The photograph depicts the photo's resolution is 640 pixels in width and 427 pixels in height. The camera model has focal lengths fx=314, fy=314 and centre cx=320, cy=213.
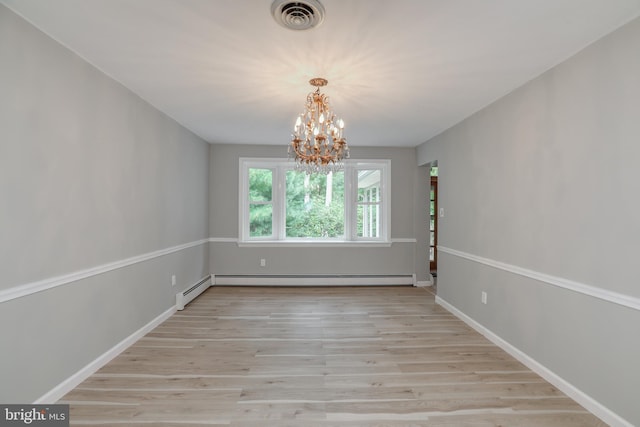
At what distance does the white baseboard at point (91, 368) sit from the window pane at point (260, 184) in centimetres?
256

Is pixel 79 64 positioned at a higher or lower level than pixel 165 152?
higher

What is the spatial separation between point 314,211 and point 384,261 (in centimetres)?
150

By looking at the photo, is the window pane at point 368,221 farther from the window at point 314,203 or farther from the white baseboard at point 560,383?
the white baseboard at point 560,383

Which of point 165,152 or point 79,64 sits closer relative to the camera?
point 79,64

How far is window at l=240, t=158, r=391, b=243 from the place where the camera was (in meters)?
5.48

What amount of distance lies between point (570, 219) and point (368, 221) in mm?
3543

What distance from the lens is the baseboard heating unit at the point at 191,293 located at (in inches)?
159

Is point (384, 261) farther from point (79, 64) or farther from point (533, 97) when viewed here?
point (79, 64)

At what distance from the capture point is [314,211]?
5.58m

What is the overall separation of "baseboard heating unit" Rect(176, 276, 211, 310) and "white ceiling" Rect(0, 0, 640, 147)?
2.37 metres

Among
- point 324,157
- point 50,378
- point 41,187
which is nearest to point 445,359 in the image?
point 324,157

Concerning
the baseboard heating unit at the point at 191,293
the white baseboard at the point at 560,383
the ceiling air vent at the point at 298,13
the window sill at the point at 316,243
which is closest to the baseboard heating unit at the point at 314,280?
the baseboard heating unit at the point at 191,293

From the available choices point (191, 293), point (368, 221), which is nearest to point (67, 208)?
point (191, 293)

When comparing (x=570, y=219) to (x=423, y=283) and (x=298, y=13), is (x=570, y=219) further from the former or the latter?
(x=423, y=283)
